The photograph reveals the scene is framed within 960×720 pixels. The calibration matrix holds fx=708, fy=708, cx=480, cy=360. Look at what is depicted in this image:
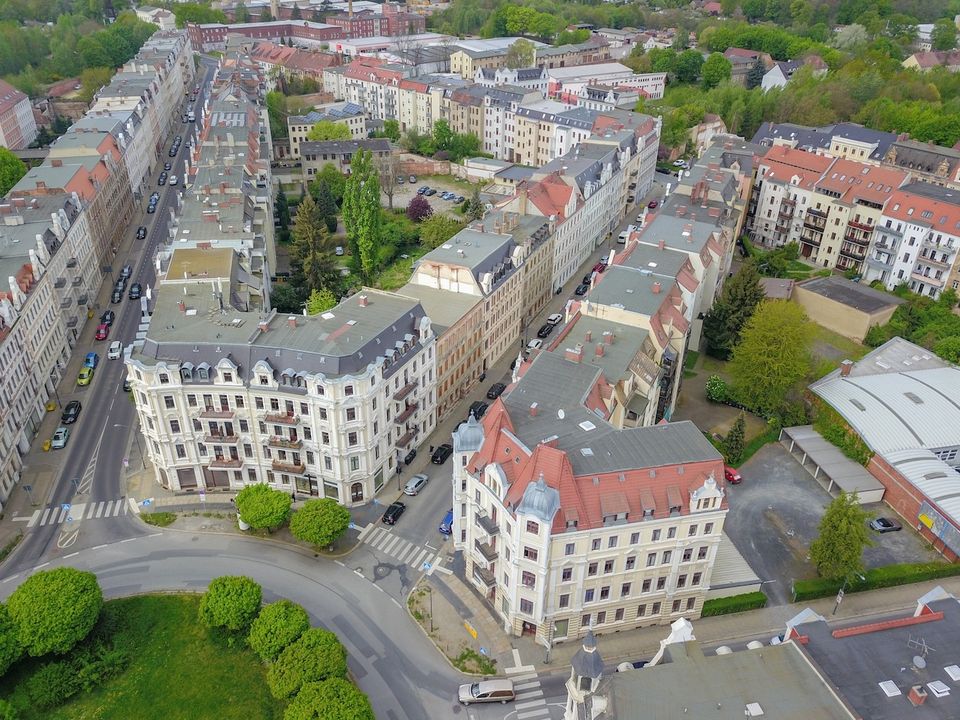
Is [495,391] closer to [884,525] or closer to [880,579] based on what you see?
[884,525]

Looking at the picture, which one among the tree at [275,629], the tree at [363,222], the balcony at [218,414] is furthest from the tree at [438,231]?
the tree at [275,629]

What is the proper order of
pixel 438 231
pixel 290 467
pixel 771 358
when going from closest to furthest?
pixel 290 467 → pixel 771 358 → pixel 438 231

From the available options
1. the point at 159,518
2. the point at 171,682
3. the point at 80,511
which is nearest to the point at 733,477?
the point at 171,682

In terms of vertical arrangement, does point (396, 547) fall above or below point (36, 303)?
below

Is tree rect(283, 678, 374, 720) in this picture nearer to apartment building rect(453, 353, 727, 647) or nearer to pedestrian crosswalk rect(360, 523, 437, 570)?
apartment building rect(453, 353, 727, 647)

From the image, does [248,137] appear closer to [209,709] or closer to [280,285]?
[280,285]

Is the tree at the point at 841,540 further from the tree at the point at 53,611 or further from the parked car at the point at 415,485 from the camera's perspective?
the tree at the point at 53,611

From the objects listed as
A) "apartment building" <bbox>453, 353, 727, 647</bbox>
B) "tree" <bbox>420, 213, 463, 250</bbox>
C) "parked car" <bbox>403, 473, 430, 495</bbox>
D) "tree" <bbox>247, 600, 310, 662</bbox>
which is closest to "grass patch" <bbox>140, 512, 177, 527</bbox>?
"tree" <bbox>247, 600, 310, 662</bbox>
